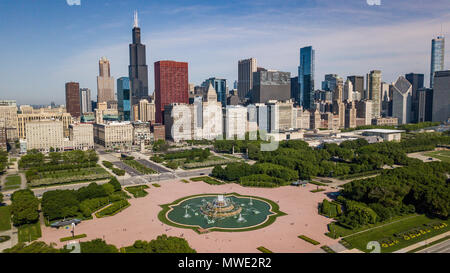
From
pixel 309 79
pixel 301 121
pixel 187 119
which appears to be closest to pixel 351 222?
pixel 187 119

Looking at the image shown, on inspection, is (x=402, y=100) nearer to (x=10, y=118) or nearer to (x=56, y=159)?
(x=56, y=159)

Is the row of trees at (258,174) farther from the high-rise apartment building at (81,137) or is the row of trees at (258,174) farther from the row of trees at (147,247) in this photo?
the high-rise apartment building at (81,137)

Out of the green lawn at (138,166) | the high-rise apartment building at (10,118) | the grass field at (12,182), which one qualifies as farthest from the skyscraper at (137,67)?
the grass field at (12,182)

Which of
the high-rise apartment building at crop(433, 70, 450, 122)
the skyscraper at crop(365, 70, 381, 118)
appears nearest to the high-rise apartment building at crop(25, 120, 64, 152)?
the high-rise apartment building at crop(433, 70, 450, 122)

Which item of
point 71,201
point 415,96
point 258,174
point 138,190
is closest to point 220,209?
point 138,190

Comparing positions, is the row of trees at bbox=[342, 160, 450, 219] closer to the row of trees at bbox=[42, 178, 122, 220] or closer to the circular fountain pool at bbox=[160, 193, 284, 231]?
the circular fountain pool at bbox=[160, 193, 284, 231]

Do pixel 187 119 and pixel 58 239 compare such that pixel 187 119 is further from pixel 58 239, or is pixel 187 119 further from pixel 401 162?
pixel 58 239

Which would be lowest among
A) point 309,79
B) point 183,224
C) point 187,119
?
point 183,224
